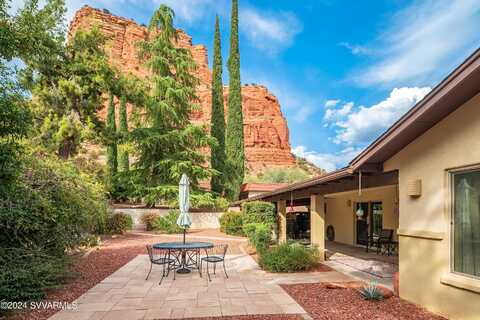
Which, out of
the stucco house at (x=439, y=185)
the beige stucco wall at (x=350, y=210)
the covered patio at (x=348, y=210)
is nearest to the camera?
the stucco house at (x=439, y=185)

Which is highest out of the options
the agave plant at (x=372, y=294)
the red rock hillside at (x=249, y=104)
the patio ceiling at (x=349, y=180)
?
the red rock hillside at (x=249, y=104)

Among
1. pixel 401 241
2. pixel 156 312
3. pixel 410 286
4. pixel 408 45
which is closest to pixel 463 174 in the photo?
pixel 401 241

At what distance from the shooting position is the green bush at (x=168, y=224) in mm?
18075

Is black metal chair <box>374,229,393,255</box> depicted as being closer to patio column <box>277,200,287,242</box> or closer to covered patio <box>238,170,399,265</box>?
covered patio <box>238,170,399,265</box>

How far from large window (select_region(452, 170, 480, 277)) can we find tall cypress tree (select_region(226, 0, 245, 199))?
2080 cm

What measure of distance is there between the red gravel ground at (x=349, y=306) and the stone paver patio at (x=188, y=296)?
261 millimetres

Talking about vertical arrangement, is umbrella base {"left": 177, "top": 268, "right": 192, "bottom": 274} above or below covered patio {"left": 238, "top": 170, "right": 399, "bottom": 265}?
below

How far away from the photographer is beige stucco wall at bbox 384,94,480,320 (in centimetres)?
421

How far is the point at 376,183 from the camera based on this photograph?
255 inches

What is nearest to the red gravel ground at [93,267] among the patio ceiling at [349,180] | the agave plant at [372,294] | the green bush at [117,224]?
the green bush at [117,224]

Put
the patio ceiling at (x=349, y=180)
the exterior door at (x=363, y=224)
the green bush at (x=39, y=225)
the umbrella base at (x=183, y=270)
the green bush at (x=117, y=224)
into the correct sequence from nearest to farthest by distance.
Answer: the green bush at (x=39, y=225) < the patio ceiling at (x=349, y=180) < the umbrella base at (x=183, y=270) < the exterior door at (x=363, y=224) < the green bush at (x=117, y=224)

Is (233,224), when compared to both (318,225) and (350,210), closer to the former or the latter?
A: (350,210)

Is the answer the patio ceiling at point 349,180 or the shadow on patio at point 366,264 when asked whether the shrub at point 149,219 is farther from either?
the patio ceiling at point 349,180

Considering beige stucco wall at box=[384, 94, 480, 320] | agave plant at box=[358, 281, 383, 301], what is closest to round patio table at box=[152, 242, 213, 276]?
agave plant at box=[358, 281, 383, 301]
